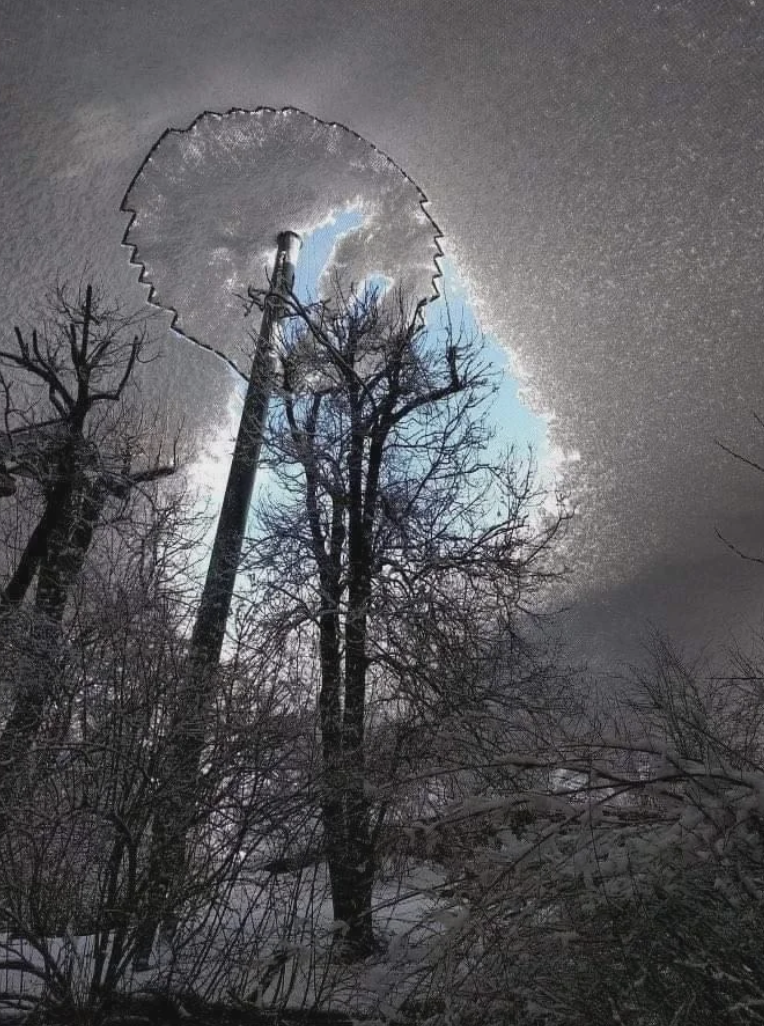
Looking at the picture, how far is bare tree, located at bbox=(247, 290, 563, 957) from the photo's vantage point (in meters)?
7.23

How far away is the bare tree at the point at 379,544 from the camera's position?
723cm

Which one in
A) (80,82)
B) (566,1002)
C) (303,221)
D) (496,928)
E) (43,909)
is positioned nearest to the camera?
(566,1002)

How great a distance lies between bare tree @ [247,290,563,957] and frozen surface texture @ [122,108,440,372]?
1507 millimetres

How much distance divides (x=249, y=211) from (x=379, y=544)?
4967mm

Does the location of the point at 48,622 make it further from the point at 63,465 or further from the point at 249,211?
the point at 249,211

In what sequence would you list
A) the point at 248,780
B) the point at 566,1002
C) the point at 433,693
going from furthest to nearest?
1. the point at 433,693
2. the point at 248,780
3. the point at 566,1002

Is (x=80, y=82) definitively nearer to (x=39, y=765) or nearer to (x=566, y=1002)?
(x=39, y=765)

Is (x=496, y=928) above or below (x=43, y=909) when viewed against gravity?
below

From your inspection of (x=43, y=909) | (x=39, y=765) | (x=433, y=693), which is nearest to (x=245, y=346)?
(x=433, y=693)

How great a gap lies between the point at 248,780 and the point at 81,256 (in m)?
8.36

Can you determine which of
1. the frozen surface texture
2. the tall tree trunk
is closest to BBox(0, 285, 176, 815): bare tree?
the tall tree trunk

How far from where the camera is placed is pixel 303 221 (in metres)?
10.9

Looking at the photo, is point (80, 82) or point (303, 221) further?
point (303, 221)

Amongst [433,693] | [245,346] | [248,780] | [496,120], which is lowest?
[248,780]
